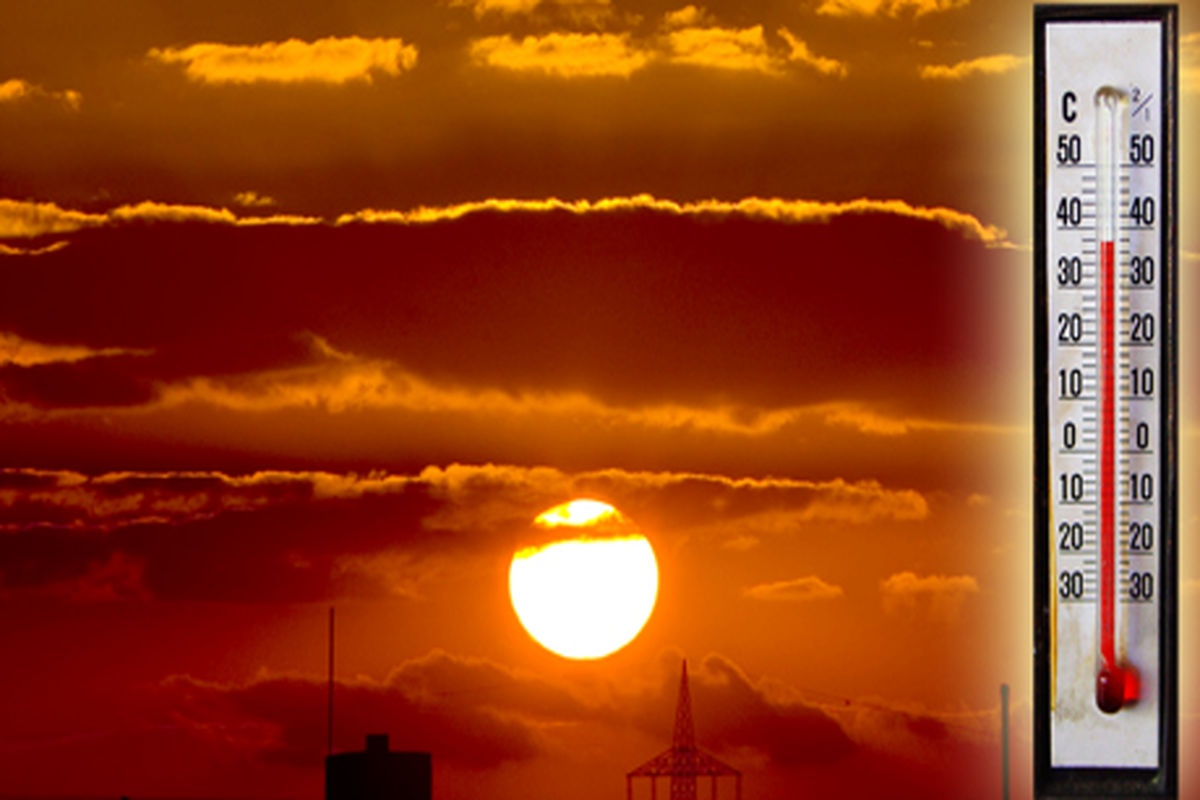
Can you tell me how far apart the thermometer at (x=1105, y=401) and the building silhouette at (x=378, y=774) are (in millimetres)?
1219

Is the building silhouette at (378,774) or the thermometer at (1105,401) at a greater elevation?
the thermometer at (1105,401)

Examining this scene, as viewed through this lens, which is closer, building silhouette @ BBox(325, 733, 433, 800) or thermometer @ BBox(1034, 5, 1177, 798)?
thermometer @ BBox(1034, 5, 1177, 798)

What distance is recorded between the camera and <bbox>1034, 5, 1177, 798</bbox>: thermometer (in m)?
3.03

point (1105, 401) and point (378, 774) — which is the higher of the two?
point (1105, 401)

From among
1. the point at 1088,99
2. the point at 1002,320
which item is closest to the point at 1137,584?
the point at 1002,320

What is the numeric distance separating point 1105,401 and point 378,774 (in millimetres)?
1578

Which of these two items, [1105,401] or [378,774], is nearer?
[1105,401]

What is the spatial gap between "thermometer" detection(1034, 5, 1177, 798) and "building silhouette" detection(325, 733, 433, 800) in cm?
122

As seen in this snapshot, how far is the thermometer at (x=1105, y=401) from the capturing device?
303 centimetres

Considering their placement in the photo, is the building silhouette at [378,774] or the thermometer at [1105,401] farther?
the building silhouette at [378,774]

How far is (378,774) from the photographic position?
3326mm

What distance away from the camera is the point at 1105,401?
3037mm

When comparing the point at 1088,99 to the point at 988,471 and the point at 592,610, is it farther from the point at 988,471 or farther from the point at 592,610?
the point at 592,610

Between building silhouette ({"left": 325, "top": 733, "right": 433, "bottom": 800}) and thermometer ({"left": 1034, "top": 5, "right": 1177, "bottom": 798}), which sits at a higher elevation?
thermometer ({"left": 1034, "top": 5, "right": 1177, "bottom": 798})
